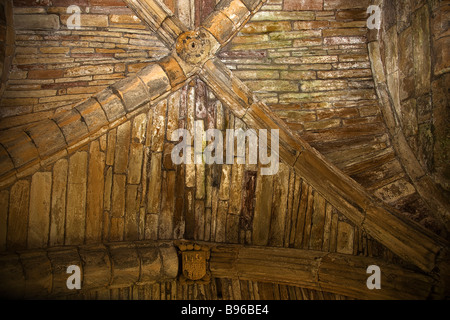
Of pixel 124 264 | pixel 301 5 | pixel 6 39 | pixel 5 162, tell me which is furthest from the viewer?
pixel 301 5

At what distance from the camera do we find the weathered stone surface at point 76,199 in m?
3.05

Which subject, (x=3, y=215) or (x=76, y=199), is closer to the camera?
(x=3, y=215)

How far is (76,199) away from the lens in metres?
3.07

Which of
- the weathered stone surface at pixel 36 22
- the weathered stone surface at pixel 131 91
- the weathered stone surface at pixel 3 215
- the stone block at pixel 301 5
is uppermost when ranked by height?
the stone block at pixel 301 5

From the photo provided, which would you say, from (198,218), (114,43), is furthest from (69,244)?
(114,43)

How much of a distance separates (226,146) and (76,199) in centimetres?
176

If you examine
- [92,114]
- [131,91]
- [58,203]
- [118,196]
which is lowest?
[58,203]

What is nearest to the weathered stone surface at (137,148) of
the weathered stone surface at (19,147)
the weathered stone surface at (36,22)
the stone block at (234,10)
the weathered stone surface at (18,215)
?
the weathered stone surface at (19,147)

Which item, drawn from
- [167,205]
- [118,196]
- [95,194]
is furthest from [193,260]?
[95,194]

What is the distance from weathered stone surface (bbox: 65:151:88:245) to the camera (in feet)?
10.0

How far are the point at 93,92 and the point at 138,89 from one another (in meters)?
0.49

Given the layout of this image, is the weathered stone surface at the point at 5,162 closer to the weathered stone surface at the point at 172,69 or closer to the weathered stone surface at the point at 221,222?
the weathered stone surface at the point at 172,69

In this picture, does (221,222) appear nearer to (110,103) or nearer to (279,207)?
(279,207)

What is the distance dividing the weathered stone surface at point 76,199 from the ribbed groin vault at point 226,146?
0.05ft
